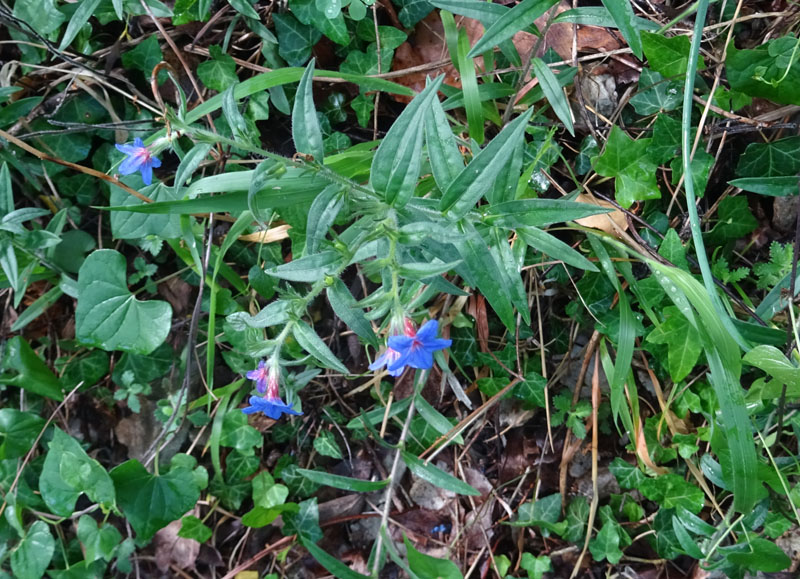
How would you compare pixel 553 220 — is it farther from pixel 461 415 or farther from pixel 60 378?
pixel 60 378

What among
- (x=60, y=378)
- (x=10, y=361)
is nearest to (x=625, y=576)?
(x=60, y=378)

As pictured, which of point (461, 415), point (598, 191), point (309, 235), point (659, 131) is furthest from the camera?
point (461, 415)

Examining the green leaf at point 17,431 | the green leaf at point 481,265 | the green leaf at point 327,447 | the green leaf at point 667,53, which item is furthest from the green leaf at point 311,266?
the green leaf at point 17,431

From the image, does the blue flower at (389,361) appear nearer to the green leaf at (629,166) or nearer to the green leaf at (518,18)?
the green leaf at (518,18)

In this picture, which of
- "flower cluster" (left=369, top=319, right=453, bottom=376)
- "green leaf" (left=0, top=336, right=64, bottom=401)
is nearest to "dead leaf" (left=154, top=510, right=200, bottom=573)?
"green leaf" (left=0, top=336, right=64, bottom=401)

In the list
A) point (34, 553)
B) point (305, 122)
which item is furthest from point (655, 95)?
point (34, 553)

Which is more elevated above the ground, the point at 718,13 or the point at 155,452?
the point at 718,13

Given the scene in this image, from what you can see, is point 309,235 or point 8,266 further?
point 8,266
